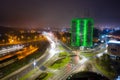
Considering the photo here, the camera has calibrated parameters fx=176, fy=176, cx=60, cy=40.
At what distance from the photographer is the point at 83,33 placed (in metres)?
56.4

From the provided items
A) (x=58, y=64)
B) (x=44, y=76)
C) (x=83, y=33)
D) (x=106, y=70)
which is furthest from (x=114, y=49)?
(x=83, y=33)

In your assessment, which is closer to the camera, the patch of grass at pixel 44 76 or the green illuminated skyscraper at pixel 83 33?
the patch of grass at pixel 44 76

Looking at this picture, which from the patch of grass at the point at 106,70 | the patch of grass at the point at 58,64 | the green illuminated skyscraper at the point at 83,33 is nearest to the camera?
the patch of grass at the point at 106,70

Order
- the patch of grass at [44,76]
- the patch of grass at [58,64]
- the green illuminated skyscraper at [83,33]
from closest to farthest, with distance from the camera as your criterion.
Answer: the patch of grass at [44,76] < the patch of grass at [58,64] < the green illuminated skyscraper at [83,33]

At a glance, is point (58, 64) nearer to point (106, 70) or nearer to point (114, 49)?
point (106, 70)

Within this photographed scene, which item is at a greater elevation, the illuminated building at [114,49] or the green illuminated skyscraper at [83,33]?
the green illuminated skyscraper at [83,33]

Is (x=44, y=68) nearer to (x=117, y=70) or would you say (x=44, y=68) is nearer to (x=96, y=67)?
(x=96, y=67)

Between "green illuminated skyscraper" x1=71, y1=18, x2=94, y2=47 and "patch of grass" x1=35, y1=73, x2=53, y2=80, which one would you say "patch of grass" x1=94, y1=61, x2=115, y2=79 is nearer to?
"patch of grass" x1=35, y1=73, x2=53, y2=80

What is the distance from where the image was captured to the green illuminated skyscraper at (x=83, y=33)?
5566 centimetres

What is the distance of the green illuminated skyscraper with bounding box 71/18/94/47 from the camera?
5566 cm

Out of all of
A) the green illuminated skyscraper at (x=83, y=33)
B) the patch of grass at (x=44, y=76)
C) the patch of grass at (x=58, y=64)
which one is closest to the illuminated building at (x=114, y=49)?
the patch of grass at (x=58, y=64)

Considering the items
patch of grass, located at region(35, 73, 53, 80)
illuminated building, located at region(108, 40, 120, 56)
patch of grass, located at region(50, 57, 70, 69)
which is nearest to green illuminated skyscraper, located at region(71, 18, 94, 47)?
illuminated building, located at region(108, 40, 120, 56)

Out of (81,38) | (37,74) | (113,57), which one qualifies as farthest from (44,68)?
(81,38)

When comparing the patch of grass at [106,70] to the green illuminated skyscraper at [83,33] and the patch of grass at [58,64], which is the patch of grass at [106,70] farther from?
the green illuminated skyscraper at [83,33]
